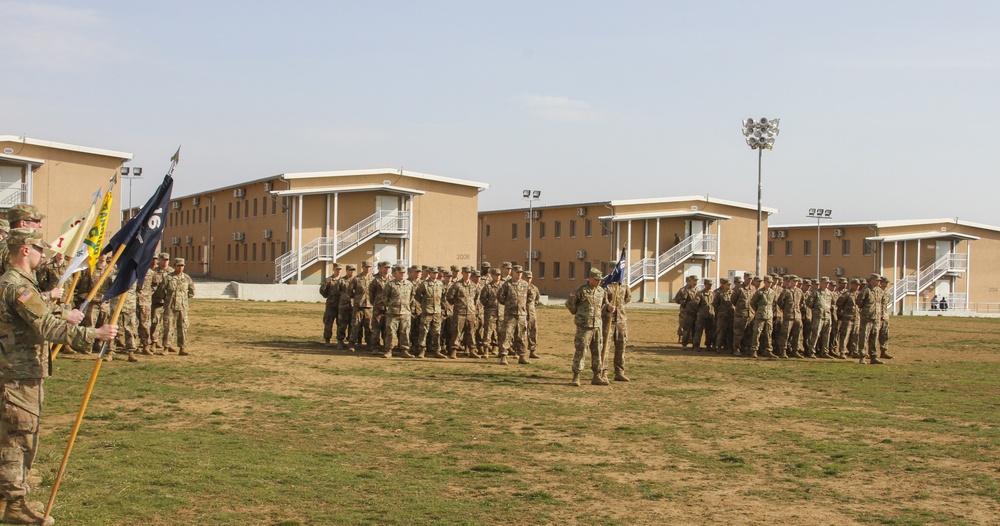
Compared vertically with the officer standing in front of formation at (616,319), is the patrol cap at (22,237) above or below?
above

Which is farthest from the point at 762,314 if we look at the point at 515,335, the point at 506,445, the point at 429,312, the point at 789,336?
the point at 506,445

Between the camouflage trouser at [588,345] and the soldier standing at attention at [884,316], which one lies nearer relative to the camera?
the camouflage trouser at [588,345]

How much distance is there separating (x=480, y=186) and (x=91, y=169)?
833 inches

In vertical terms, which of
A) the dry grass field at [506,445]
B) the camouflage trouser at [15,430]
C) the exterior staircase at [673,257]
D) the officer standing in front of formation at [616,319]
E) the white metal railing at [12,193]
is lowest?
the dry grass field at [506,445]

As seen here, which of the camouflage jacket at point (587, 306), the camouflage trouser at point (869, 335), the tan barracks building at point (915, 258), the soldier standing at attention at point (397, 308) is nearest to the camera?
the camouflage jacket at point (587, 306)

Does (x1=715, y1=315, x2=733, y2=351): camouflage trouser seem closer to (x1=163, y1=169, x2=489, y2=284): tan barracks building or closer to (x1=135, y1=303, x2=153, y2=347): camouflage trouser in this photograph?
(x1=135, y1=303, x2=153, y2=347): camouflage trouser

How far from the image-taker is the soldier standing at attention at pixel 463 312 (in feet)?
68.6

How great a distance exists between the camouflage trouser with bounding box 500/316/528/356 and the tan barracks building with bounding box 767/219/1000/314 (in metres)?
48.2

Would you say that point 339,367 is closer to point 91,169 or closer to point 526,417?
point 526,417

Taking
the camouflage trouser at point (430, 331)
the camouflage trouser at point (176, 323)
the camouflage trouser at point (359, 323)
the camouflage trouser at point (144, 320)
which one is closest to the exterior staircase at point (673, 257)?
the camouflage trouser at point (359, 323)

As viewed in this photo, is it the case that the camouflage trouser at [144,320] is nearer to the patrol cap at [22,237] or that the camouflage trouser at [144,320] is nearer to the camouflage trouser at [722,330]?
the patrol cap at [22,237]

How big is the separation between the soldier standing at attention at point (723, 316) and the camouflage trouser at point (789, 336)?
50.7 inches

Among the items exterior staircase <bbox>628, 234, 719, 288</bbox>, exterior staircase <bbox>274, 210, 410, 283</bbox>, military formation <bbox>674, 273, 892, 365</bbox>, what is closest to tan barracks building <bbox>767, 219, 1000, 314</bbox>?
exterior staircase <bbox>628, 234, 719, 288</bbox>

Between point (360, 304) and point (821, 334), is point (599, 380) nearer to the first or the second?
point (360, 304)
